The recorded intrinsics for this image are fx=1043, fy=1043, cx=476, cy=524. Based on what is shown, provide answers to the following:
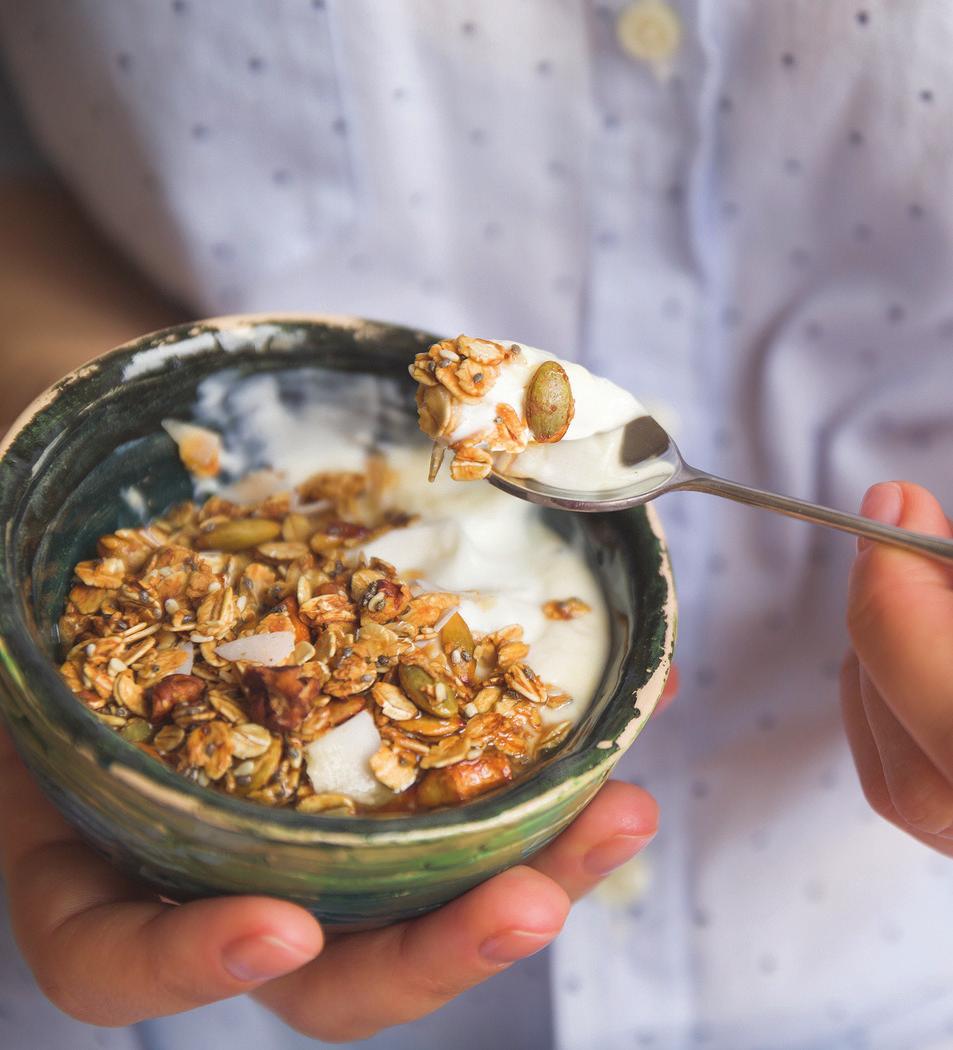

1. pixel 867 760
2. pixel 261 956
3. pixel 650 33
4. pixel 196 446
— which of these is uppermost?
pixel 650 33

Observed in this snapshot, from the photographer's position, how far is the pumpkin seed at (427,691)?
1.90ft

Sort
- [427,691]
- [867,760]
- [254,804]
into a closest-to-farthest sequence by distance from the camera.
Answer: [254,804]
[427,691]
[867,760]

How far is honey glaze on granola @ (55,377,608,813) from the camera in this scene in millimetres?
550

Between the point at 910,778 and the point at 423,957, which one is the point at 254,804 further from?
the point at 910,778

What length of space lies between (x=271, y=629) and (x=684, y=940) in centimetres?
58

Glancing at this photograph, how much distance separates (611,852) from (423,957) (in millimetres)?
131

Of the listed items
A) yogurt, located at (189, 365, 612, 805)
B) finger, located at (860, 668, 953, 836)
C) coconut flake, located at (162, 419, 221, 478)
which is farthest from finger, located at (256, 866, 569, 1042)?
coconut flake, located at (162, 419, 221, 478)

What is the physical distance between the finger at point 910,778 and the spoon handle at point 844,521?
11 cm

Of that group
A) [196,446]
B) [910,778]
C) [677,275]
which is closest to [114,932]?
[196,446]

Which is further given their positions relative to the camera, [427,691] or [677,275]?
[677,275]

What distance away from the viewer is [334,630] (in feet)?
1.99

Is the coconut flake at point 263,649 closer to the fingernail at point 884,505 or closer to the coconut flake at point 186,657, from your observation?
the coconut flake at point 186,657

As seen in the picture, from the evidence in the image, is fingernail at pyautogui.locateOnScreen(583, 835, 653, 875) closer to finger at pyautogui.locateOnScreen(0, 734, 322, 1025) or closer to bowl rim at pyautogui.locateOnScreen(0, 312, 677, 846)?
bowl rim at pyautogui.locateOnScreen(0, 312, 677, 846)

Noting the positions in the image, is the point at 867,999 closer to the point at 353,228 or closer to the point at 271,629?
the point at 271,629
